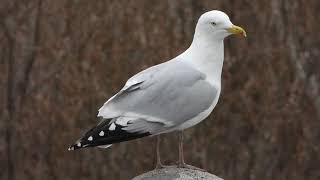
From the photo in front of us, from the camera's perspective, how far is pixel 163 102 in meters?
5.06

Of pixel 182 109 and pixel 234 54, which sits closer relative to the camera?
pixel 182 109

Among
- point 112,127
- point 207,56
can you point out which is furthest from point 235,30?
point 112,127

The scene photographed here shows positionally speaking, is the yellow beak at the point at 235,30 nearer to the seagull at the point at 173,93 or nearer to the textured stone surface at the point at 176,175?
the seagull at the point at 173,93

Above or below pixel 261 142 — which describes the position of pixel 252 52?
above

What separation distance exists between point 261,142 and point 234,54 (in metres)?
0.78

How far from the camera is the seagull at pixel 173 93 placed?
Result: 4973 mm

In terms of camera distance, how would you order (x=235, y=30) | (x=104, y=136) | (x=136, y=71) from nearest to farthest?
1. (x=104, y=136)
2. (x=235, y=30)
3. (x=136, y=71)

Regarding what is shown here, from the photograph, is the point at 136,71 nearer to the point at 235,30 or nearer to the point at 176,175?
the point at 176,175

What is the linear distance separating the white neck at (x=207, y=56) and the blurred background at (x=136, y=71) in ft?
11.0

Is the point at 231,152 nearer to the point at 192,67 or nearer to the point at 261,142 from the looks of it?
the point at 261,142

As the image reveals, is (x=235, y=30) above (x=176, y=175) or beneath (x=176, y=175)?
above

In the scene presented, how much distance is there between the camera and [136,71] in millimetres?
8602

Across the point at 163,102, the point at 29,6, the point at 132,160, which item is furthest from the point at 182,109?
the point at 29,6

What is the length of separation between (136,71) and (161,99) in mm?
3550
